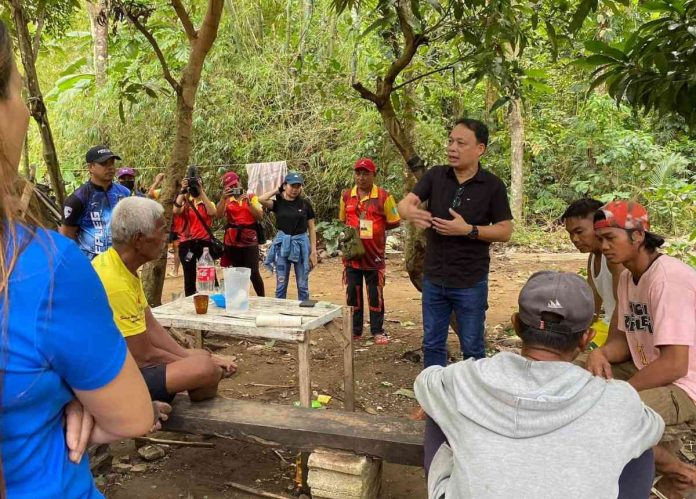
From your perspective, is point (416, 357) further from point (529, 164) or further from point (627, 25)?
point (529, 164)

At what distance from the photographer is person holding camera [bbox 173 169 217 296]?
648cm

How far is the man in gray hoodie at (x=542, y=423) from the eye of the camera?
4.65ft

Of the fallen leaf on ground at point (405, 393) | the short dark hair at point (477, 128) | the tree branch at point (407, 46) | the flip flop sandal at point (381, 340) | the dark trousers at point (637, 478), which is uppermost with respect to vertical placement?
the tree branch at point (407, 46)

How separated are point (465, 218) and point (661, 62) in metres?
1.56

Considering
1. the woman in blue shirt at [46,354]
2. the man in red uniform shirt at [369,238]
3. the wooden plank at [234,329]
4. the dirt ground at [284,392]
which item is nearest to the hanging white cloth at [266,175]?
the dirt ground at [284,392]

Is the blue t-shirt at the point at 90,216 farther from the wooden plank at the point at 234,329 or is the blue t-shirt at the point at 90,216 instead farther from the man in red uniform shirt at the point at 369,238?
the man in red uniform shirt at the point at 369,238

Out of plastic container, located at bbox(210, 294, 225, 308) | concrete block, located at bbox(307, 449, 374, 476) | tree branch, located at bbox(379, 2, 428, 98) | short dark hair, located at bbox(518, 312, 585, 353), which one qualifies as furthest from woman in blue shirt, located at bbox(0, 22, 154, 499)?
tree branch, located at bbox(379, 2, 428, 98)

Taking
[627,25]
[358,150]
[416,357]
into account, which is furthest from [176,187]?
[627,25]

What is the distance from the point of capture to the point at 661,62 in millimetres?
2619

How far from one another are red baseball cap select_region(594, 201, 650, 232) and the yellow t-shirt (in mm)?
2206

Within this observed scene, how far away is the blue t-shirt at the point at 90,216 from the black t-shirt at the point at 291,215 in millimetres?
2025

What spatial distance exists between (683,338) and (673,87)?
3.87 feet

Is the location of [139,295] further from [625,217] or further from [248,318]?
[625,217]

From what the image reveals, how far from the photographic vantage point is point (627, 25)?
33.1 ft
